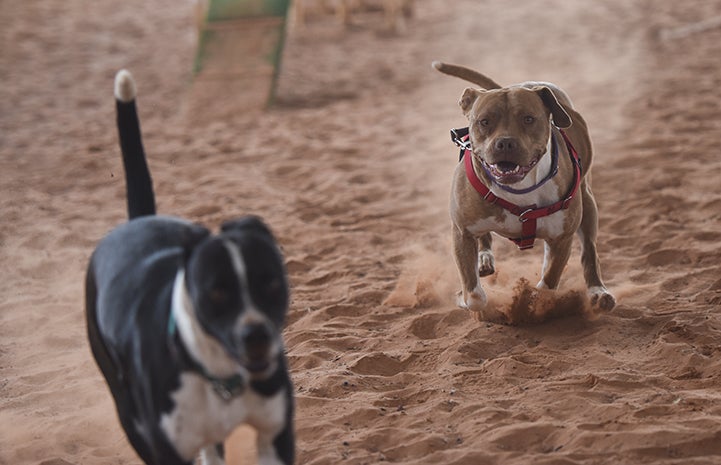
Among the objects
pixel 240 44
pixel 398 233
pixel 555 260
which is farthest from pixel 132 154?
pixel 240 44

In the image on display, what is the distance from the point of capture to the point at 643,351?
4566mm

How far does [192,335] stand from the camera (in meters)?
2.49

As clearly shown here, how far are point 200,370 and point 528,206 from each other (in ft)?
7.74

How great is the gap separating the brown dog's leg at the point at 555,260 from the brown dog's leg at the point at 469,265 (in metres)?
0.37

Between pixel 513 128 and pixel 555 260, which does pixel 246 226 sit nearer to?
pixel 513 128

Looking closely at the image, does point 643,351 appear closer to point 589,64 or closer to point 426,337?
point 426,337

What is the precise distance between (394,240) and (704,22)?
848 centimetres

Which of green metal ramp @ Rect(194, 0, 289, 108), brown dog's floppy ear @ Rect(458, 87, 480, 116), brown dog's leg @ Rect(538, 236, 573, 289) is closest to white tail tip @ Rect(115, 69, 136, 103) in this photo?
brown dog's floppy ear @ Rect(458, 87, 480, 116)

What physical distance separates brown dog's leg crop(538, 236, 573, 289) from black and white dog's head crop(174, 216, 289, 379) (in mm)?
2548

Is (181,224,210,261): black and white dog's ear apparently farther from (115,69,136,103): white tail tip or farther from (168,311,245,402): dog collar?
(115,69,136,103): white tail tip

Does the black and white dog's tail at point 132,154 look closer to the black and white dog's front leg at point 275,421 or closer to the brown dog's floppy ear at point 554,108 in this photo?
the black and white dog's front leg at point 275,421

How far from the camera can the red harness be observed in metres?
4.49

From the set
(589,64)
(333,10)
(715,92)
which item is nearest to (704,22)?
(589,64)

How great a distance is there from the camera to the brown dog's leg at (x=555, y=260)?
4.73 meters
